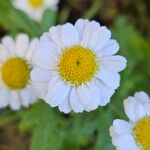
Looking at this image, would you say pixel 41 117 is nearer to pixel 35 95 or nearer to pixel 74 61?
pixel 35 95

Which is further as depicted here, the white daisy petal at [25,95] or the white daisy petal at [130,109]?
the white daisy petal at [25,95]

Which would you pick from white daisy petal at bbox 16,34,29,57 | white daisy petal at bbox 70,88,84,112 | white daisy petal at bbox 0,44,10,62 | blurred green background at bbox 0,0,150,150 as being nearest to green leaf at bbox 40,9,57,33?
blurred green background at bbox 0,0,150,150

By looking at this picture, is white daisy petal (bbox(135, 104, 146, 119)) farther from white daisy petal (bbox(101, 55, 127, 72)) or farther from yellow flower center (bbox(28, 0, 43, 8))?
yellow flower center (bbox(28, 0, 43, 8))

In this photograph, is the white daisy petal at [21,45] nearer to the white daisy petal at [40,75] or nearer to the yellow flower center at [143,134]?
Answer: the white daisy petal at [40,75]

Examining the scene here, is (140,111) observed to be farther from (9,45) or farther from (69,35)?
(9,45)

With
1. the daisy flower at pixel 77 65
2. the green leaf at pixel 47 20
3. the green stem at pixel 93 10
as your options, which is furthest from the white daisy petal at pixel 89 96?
the green stem at pixel 93 10

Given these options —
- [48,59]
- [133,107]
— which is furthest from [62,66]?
[133,107]
